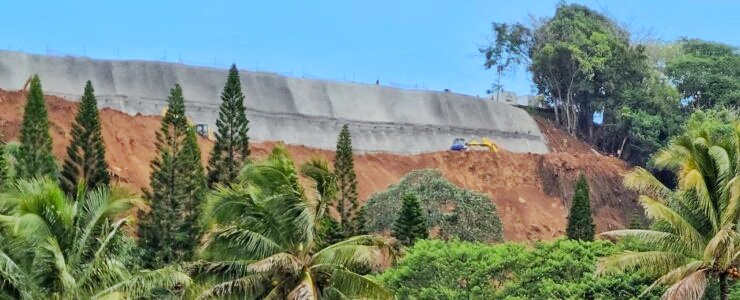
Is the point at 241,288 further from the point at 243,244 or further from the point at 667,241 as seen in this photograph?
the point at 667,241

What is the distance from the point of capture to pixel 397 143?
6356cm

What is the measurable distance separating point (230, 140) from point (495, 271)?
15.0m

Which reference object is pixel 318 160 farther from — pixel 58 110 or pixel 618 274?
pixel 58 110

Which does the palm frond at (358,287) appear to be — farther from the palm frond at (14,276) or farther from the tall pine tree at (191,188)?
the tall pine tree at (191,188)

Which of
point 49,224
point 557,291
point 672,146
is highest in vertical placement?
point 672,146

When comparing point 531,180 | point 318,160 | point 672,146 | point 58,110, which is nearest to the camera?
point 318,160

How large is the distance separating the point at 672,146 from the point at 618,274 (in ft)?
12.3

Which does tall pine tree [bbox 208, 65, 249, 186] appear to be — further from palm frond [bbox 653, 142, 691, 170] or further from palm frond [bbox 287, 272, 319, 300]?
palm frond [bbox 287, 272, 319, 300]

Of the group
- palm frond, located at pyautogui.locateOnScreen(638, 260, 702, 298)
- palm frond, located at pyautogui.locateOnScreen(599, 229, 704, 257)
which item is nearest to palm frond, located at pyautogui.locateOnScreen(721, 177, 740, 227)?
palm frond, located at pyautogui.locateOnScreen(599, 229, 704, 257)

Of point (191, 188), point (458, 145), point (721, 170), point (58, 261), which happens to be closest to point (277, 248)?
point (58, 261)

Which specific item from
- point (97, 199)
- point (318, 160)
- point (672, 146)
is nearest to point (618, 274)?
point (672, 146)

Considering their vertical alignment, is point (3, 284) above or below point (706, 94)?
below

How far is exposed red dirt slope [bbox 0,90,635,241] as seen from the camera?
49.2 m

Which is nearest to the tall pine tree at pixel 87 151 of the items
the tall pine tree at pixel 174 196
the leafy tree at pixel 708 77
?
the tall pine tree at pixel 174 196
